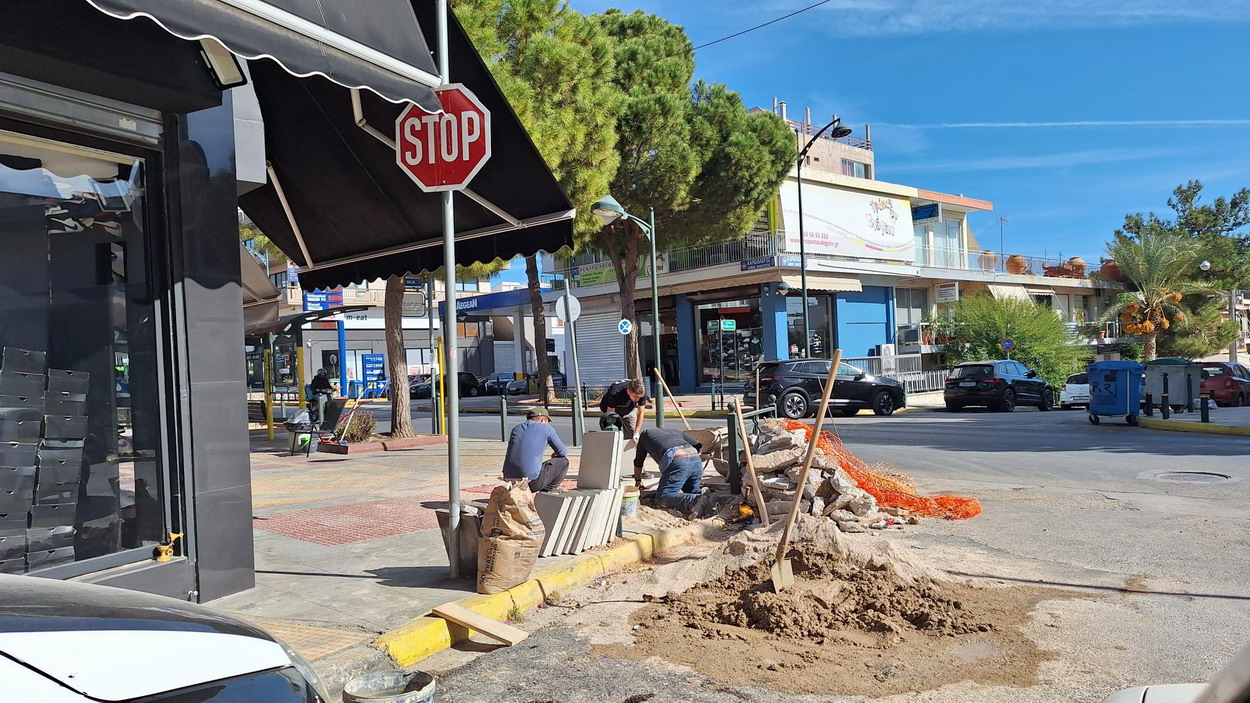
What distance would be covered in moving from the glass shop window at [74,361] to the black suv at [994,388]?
2330 cm

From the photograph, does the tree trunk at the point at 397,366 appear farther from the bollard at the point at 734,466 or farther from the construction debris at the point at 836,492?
the bollard at the point at 734,466

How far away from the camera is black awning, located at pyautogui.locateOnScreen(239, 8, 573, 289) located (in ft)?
21.8

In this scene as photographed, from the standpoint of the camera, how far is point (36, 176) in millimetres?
5215

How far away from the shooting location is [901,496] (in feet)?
31.0

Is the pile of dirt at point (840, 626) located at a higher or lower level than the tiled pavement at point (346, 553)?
lower

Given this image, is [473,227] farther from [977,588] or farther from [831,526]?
[977,588]

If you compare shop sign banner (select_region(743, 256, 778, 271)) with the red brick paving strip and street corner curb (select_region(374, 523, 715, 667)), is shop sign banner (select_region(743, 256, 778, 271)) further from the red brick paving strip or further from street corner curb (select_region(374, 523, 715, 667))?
street corner curb (select_region(374, 523, 715, 667))

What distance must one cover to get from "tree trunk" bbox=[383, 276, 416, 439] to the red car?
24.6 m

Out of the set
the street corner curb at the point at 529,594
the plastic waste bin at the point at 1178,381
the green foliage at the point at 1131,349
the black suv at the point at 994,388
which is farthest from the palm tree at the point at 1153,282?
the street corner curb at the point at 529,594

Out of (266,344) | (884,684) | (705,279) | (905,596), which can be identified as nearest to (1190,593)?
(905,596)

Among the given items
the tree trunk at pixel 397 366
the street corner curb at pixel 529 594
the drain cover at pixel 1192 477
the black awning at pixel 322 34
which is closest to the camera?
the black awning at pixel 322 34

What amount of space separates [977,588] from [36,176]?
6.59m

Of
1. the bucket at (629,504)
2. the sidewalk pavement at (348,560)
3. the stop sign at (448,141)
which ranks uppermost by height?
the stop sign at (448,141)

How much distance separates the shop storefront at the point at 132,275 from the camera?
496cm
